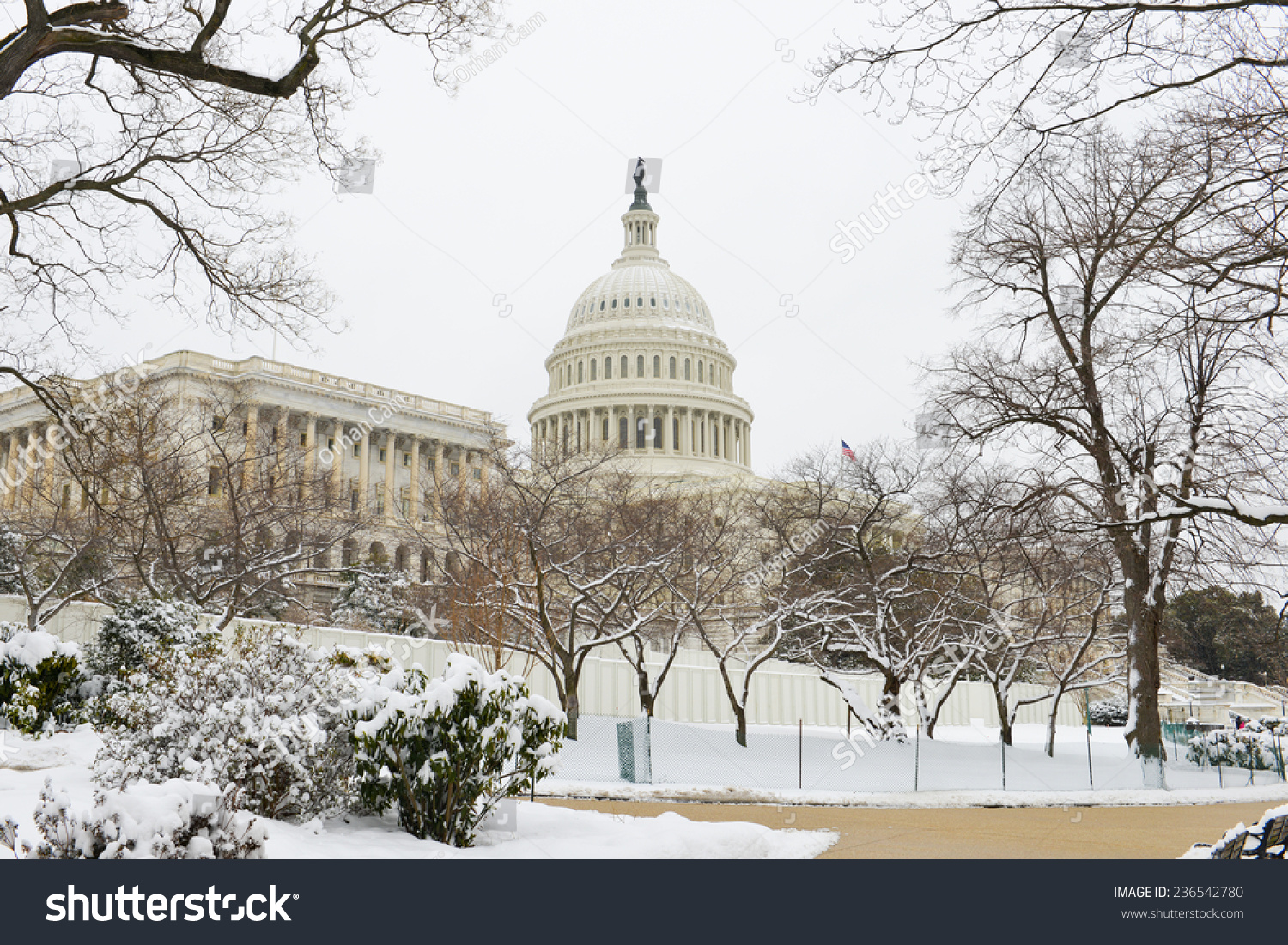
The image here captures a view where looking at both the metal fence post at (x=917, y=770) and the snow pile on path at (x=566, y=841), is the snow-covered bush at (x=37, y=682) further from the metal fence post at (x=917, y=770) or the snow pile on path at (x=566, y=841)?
the metal fence post at (x=917, y=770)

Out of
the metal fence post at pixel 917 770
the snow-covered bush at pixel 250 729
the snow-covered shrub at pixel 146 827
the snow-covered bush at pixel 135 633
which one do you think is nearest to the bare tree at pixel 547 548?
the metal fence post at pixel 917 770

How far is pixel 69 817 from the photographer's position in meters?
6.35

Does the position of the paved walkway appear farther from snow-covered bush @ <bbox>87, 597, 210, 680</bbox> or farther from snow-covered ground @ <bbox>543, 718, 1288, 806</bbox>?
snow-covered bush @ <bbox>87, 597, 210, 680</bbox>

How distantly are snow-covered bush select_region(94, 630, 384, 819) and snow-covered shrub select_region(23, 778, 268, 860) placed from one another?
1.24 metres

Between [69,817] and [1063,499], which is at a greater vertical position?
[1063,499]

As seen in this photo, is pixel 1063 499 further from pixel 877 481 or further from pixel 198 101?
pixel 198 101

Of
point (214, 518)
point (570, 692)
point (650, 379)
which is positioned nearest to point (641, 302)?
point (650, 379)

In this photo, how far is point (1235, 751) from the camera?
26.8 m

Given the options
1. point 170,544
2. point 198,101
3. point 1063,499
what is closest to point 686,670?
point 1063,499

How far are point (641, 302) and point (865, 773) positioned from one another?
3563 inches

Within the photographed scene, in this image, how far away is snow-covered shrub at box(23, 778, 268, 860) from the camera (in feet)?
20.7

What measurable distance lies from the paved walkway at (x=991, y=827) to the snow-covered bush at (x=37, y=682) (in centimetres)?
694

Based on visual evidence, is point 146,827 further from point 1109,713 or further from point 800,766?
point 1109,713

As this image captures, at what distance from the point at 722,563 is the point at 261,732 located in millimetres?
24722
